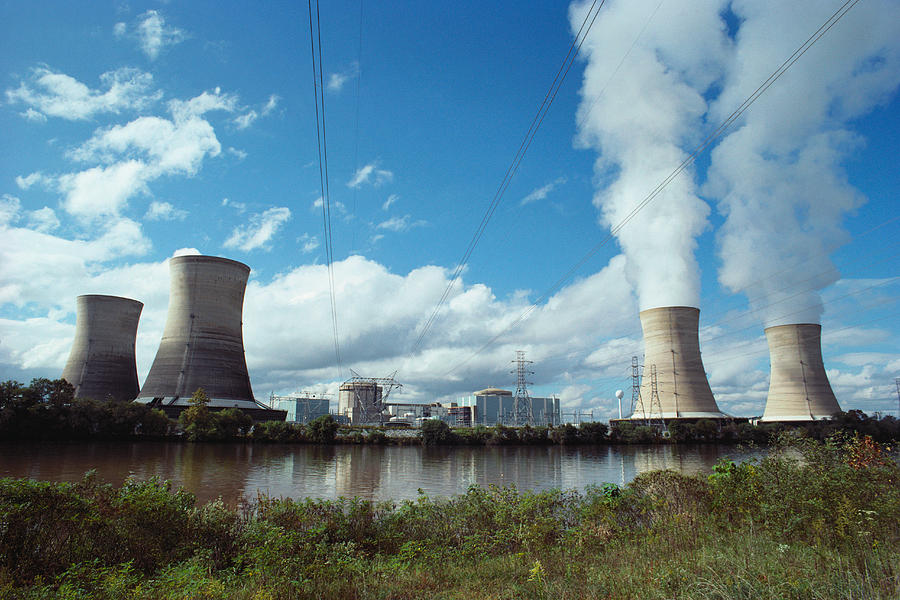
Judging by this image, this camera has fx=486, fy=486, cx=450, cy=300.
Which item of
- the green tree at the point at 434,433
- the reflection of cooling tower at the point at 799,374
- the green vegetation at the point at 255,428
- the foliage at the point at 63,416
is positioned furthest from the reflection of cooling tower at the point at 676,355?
the foliage at the point at 63,416

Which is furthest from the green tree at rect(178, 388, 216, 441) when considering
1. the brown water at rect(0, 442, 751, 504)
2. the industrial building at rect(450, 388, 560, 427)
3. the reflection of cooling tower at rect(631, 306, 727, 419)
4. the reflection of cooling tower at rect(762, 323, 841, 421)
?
the industrial building at rect(450, 388, 560, 427)

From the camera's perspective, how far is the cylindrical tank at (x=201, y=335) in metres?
32.8

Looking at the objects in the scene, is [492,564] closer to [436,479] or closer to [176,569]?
[176,569]

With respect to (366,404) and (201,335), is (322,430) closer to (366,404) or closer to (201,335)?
(201,335)

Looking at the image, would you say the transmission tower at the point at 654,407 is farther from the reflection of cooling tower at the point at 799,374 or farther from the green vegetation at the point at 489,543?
the green vegetation at the point at 489,543

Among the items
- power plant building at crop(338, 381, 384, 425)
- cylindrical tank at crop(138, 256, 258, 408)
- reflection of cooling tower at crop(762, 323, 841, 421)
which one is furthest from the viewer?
power plant building at crop(338, 381, 384, 425)

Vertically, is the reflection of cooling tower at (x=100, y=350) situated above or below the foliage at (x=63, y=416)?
above

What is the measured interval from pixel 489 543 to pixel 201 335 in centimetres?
3220

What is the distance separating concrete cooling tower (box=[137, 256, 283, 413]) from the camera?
32.8 m

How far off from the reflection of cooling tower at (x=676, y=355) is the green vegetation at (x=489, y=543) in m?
31.6

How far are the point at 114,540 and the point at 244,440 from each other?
110ft

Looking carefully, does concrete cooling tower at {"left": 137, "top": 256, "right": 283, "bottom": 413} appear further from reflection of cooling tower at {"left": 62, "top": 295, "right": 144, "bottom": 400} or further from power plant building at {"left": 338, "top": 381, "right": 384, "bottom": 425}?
power plant building at {"left": 338, "top": 381, "right": 384, "bottom": 425}

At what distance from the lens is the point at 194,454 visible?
90.6 ft

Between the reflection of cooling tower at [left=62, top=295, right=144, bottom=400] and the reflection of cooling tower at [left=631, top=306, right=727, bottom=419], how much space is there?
41.2m
